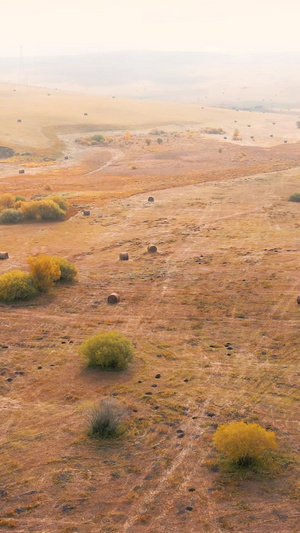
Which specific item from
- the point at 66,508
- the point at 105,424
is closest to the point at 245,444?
the point at 105,424

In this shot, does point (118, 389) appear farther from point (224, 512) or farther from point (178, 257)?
point (178, 257)

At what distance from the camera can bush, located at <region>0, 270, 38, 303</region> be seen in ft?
84.4

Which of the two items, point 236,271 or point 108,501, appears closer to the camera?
point 108,501

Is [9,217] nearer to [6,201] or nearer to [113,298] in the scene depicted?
[6,201]

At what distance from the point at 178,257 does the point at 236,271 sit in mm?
4319

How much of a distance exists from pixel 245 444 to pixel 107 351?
6862mm

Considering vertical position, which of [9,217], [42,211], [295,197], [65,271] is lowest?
[9,217]

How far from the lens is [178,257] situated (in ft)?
108

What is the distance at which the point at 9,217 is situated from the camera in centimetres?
4206

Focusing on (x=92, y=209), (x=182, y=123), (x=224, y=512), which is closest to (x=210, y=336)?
(x=224, y=512)

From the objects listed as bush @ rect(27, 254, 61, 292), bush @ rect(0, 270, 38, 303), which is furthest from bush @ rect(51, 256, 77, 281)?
bush @ rect(0, 270, 38, 303)

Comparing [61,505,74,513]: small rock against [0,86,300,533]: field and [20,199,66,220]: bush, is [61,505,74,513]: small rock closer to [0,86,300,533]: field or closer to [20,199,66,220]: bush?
[0,86,300,533]: field

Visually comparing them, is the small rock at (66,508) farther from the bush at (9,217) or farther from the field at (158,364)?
the bush at (9,217)

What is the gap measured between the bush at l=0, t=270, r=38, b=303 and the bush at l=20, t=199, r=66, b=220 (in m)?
17.1
